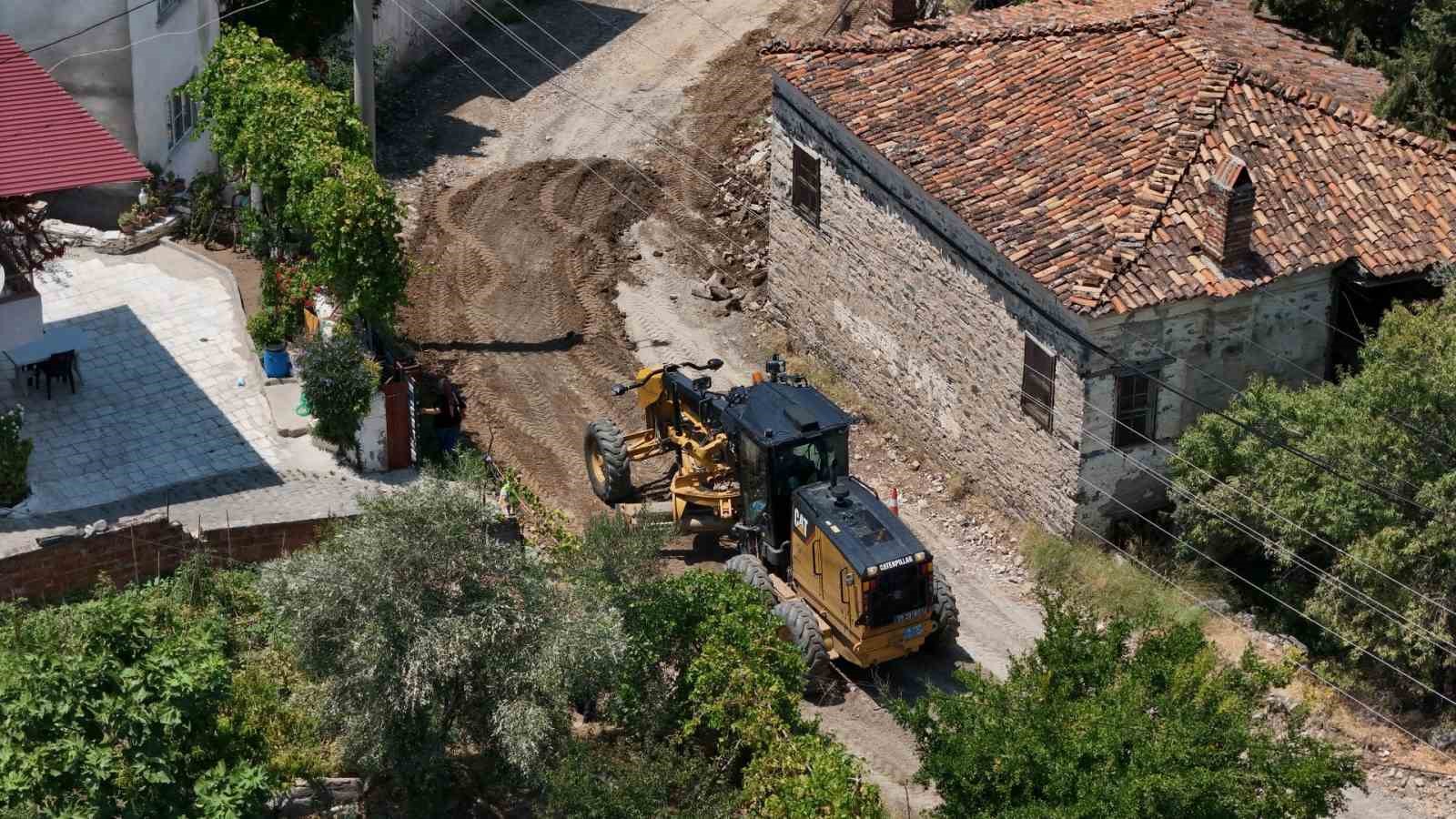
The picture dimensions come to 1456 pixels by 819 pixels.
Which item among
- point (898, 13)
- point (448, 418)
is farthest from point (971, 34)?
point (448, 418)

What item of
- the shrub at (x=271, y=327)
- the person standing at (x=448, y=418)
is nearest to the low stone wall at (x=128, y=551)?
the person standing at (x=448, y=418)

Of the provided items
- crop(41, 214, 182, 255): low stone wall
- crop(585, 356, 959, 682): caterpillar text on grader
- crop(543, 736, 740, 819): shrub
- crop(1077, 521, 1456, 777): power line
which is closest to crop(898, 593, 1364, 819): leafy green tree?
crop(543, 736, 740, 819): shrub

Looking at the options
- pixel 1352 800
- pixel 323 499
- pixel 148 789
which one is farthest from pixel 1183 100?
pixel 148 789

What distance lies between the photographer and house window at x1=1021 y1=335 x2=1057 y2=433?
27016 mm

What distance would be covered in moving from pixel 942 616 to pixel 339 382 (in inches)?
338

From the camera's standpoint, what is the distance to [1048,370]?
27.1m

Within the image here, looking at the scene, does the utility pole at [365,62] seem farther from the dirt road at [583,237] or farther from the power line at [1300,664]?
the power line at [1300,664]

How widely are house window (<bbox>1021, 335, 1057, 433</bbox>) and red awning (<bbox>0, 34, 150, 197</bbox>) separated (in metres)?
11.9

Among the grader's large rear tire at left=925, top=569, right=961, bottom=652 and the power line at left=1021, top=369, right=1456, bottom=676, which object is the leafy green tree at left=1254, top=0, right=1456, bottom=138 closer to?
the power line at left=1021, top=369, right=1456, bottom=676

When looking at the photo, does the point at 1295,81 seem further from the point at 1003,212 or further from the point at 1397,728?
the point at 1397,728

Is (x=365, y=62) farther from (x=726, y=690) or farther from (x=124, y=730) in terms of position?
(x=124, y=730)

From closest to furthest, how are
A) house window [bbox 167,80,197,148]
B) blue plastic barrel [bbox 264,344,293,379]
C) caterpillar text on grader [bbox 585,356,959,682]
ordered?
caterpillar text on grader [bbox 585,356,959,682], blue plastic barrel [bbox 264,344,293,379], house window [bbox 167,80,197,148]

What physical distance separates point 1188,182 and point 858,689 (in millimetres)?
8274

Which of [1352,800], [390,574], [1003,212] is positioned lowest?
[1352,800]
